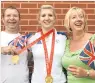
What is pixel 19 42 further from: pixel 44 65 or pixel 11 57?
pixel 44 65

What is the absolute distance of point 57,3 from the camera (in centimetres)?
389

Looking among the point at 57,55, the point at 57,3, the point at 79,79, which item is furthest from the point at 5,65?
the point at 57,3

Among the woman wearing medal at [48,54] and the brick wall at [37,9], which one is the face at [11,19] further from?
the brick wall at [37,9]

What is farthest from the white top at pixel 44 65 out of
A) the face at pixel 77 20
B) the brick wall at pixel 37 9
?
the brick wall at pixel 37 9

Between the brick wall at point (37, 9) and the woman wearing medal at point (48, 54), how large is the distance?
1.54 ft

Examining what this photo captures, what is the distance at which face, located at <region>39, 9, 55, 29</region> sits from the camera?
11.0ft

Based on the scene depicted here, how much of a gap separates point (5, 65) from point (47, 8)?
2.26 ft

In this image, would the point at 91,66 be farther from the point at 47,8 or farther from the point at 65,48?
the point at 47,8

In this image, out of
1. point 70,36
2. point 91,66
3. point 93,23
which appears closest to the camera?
point 91,66

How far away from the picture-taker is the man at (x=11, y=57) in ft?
10.8

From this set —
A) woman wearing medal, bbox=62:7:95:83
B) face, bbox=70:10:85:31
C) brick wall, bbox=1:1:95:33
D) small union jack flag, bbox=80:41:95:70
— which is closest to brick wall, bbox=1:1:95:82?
brick wall, bbox=1:1:95:33

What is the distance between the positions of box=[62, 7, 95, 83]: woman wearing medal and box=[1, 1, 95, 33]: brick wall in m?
0.44

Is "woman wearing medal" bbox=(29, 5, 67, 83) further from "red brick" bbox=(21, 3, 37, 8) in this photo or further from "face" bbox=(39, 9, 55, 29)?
"red brick" bbox=(21, 3, 37, 8)

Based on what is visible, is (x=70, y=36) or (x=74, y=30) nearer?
(x=74, y=30)
